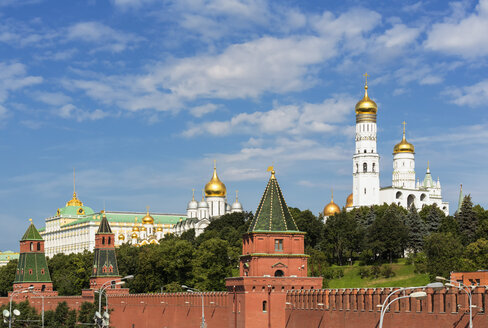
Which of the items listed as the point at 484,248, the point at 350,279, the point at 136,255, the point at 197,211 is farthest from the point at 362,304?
the point at 197,211

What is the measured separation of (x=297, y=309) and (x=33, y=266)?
60.4 metres

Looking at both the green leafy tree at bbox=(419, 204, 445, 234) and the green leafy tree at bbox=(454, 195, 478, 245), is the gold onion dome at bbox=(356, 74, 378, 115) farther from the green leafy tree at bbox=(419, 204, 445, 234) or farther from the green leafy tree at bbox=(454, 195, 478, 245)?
the green leafy tree at bbox=(454, 195, 478, 245)

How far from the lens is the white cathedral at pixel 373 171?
481ft

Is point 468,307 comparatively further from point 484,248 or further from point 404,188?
point 404,188

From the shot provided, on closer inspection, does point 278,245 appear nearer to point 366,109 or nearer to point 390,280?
point 390,280

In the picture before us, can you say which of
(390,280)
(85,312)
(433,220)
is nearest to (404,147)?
(433,220)

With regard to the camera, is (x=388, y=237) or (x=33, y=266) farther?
(x=33, y=266)

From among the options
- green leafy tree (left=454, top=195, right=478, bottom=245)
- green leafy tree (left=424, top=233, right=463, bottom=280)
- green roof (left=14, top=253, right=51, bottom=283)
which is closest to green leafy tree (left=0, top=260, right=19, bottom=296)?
green roof (left=14, top=253, right=51, bottom=283)

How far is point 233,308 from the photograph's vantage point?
6631 cm

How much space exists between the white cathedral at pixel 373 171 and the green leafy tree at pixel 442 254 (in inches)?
1814

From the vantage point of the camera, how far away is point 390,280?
98.2 m

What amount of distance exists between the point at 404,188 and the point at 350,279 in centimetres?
5429

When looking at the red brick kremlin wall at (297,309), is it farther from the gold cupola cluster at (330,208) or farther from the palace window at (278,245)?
the gold cupola cluster at (330,208)

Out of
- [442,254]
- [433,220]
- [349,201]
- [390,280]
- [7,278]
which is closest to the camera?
[442,254]
